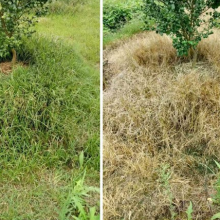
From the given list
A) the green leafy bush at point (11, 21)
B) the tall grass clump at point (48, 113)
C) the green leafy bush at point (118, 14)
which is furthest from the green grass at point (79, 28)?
the tall grass clump at point (48, 113)

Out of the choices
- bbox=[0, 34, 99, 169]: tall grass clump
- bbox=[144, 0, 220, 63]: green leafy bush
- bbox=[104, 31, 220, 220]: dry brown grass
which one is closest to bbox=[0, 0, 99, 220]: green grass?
bbox=[0, 34, 99, 169]: tall grass clump

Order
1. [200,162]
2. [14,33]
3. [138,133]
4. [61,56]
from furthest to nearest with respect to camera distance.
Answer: [61,56] < [14,33] < [138,133] < [200,162]

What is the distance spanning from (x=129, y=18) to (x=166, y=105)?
4090mm

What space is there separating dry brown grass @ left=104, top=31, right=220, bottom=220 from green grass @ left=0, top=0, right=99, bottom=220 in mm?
179

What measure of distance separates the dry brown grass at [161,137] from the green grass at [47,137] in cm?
18

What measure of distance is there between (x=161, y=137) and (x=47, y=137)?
3.22 ft

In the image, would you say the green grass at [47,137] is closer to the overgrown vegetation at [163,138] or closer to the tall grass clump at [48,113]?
the tall grass clump at [48,113]

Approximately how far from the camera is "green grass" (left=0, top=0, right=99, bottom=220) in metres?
2.41

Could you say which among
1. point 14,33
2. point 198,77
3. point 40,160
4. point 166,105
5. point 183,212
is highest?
point 14,33

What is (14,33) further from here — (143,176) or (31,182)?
(143,176)

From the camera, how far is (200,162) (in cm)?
277

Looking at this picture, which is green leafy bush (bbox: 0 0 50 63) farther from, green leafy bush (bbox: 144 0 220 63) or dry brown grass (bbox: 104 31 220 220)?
green leafy bush (bbox: 144 0 220 63)

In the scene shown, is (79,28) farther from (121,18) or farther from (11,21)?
(11,21)

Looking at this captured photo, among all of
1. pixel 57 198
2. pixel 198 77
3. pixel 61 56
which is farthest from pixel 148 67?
pixel 57 198
